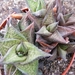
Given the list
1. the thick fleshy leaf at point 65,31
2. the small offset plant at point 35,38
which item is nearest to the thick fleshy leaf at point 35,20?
the small offset plant at point 35,38

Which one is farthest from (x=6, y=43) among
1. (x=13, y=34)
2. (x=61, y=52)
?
(x=61, y=52)

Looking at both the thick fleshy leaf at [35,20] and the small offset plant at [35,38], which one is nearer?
the small offset plant at [35,38]

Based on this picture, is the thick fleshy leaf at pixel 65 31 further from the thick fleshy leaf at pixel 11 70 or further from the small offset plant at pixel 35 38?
the thick fleshy leaf at pixel 11 70

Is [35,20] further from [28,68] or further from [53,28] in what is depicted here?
[28,68]

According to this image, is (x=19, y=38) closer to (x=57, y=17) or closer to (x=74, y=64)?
(x=57, y=17)

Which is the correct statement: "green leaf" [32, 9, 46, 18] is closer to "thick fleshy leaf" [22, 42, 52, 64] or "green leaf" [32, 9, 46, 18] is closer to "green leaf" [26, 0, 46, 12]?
"green leaf" [26, 0, 46, 12]

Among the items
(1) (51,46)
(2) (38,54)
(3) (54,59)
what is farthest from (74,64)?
(2) (38,54)
